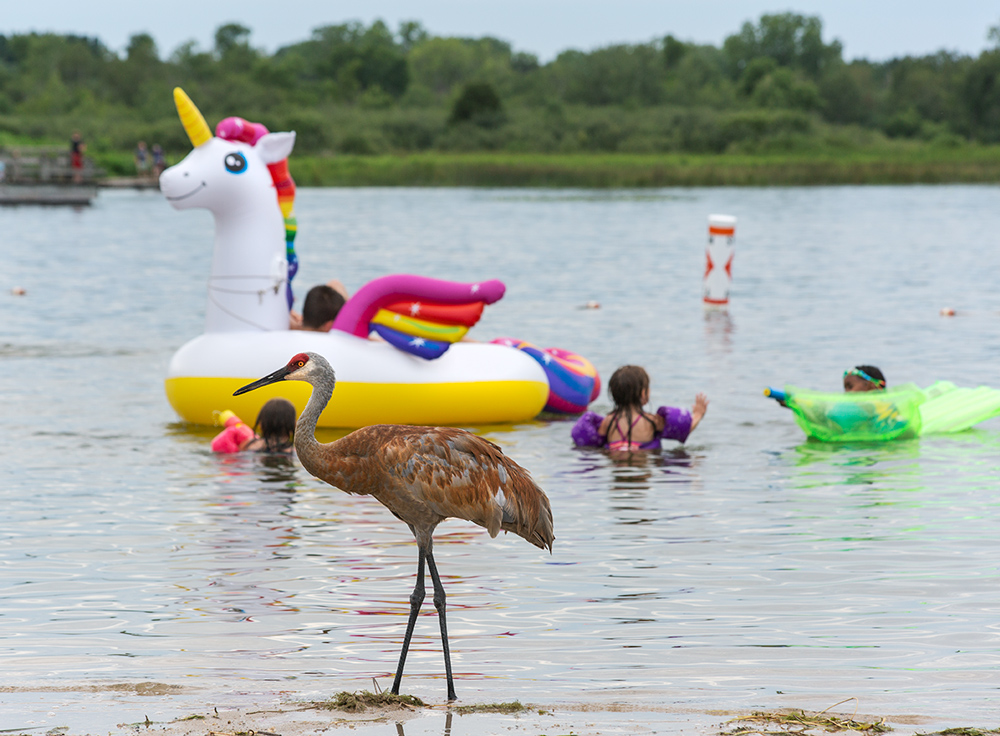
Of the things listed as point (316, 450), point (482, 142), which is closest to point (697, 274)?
point (316, 450)

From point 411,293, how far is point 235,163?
181 centimetres

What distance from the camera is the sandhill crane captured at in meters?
4.78

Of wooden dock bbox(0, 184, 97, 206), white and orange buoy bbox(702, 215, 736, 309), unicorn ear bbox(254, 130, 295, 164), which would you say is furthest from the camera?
wooden dock bbox(0, 184, 97, 206)

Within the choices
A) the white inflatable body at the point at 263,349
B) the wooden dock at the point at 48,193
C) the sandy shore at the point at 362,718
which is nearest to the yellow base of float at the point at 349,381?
the white inflatable body at the point at 263,349

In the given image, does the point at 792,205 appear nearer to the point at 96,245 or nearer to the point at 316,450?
the point at 96,245

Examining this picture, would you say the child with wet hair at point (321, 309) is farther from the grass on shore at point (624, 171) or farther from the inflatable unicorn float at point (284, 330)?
the grass on shore at point (624, 171)

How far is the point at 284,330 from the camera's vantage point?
10.4 meters

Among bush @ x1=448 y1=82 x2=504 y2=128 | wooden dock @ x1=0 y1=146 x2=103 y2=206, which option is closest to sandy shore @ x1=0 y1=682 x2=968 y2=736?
wooden dock @ x1=0 y1=146 x2=103 y2=206

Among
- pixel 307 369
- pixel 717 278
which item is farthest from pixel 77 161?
pixel 307 369

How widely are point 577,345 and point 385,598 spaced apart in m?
9.20

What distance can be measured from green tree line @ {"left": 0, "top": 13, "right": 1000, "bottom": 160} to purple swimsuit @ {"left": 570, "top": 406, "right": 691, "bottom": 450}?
2395 inches

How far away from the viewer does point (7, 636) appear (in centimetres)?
573

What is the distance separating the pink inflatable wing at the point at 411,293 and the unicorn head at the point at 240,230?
710 millimetres

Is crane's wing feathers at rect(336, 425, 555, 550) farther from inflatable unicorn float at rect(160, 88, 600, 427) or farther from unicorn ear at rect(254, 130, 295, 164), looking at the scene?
unicorn ear at rect(254, 130, 295, 164)
